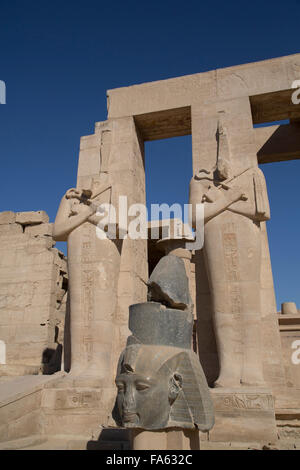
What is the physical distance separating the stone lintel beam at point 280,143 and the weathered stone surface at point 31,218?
18.5 feet

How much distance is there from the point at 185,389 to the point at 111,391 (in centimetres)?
222

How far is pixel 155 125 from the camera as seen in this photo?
7086 millimetres

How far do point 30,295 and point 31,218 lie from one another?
207cm

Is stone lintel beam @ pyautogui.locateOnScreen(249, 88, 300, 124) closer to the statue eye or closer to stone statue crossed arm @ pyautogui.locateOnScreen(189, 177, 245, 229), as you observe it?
stone statue crossed arm @ pyautogui.locateOnScreen(189, 177, 245, 229)

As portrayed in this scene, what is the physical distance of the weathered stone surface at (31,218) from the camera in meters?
10.5

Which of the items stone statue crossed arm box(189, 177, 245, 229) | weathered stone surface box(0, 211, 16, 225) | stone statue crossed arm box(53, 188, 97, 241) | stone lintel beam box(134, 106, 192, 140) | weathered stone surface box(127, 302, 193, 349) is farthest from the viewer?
weathered stone surface box(0, 211, 16, 225)

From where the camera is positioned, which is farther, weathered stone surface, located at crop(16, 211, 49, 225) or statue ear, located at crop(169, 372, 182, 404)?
weathered stone surface, located at crop(16, 211, 49, 225)

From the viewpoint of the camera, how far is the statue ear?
9.67ft

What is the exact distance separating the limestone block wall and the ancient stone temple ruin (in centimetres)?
335

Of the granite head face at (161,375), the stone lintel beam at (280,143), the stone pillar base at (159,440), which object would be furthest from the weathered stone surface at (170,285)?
the stone lintel beam at (280,143)

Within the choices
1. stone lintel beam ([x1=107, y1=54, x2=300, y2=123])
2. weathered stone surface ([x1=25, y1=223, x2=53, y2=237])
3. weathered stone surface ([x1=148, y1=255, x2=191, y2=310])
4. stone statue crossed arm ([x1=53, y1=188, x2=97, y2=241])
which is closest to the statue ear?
weathered stone surface ([x1=148, y1=255, x2=191, y2=310])

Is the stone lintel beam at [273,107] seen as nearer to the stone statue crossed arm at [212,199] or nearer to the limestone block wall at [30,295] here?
the stone statue crossed arm at [212,199]

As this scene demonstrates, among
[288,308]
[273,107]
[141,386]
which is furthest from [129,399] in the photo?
[288,308]
